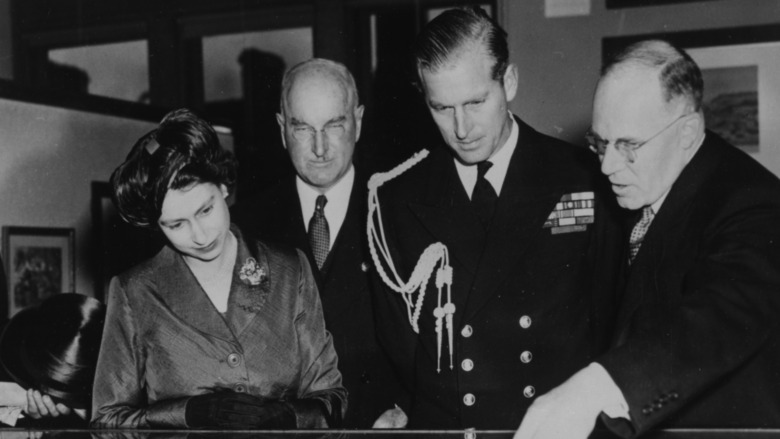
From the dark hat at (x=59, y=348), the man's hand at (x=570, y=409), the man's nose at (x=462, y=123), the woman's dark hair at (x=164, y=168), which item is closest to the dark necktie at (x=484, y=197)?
the man's nose at (x=462, y=123)

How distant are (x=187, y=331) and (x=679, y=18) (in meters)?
3.03

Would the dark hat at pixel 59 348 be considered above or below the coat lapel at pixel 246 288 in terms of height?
below

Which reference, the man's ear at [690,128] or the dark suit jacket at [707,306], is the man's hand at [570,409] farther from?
the man's ear at [690,128]

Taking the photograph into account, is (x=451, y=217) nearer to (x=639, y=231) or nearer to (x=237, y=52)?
(x=639, y=231)

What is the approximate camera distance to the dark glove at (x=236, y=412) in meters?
1.71

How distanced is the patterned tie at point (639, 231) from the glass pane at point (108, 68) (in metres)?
4.54

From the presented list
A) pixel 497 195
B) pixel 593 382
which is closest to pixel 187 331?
pixel 497 195

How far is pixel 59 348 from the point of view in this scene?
2.16 metres

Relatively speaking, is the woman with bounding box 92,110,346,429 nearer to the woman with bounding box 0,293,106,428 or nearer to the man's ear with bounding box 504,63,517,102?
the woman with bounding box 0,293,106,428

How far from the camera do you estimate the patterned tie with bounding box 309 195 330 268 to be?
2.37m

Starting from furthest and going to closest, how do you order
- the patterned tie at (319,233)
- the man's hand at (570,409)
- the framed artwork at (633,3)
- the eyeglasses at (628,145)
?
the framed artwork at (633,3), the patterned tie at (319,233), the eyeglasses at (628,145), the man's hand at (570,409)

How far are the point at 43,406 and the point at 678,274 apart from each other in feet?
5.28

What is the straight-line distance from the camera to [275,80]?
5.54 meters

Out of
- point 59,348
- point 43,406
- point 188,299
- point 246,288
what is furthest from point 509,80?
point 43,406
